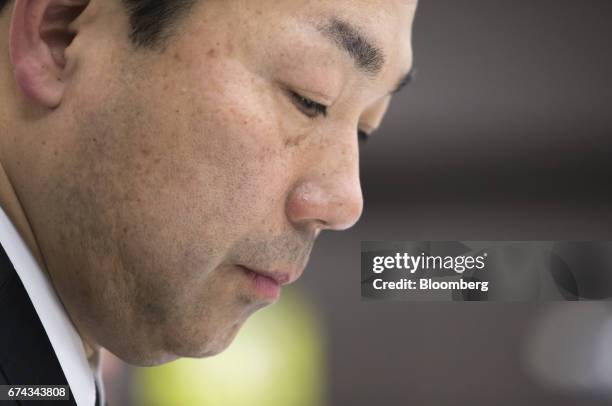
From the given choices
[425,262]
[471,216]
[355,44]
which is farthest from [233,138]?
[471,216]

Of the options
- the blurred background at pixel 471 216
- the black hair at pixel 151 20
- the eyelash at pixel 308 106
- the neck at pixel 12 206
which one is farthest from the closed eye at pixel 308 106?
the blurred background at pixel 471 216

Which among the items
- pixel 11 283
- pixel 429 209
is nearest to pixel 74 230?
pixel 11 283

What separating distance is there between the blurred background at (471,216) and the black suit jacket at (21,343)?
838 millimetres

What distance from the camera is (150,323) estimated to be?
0.73 metres

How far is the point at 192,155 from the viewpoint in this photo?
68 cm

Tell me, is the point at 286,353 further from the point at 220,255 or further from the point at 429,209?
the point at 220,255

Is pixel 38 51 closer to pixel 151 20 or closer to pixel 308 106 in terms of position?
pixel 151 20

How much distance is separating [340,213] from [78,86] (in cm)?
25

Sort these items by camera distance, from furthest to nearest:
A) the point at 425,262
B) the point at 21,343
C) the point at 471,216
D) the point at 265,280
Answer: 1. the point at 471,216
2. the point at 425,262
3. the point at 265,280
4. the point at 21,343

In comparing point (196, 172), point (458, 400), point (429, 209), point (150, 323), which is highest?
point (429, 209)

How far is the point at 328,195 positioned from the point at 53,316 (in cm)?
27

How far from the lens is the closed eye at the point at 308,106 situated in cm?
70

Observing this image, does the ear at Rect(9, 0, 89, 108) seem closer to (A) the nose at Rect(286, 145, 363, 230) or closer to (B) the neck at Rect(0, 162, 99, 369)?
(B) the neck at Rect(0, 162, 99, 369)

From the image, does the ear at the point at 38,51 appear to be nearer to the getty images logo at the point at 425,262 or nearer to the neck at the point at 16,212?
the neck at the point at 16,212
